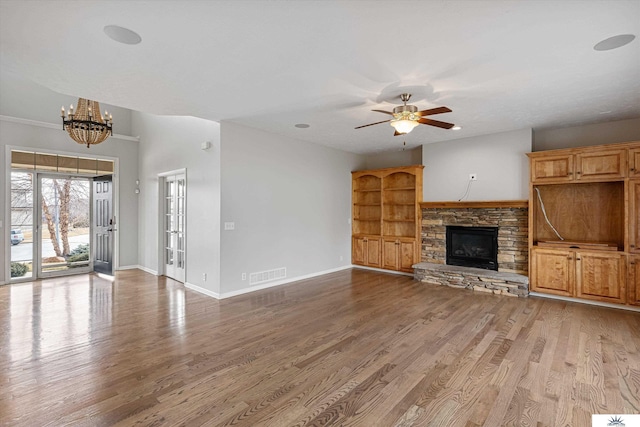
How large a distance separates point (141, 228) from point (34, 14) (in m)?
6.17

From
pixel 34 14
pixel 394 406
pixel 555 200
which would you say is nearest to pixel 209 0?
pixel 34 14

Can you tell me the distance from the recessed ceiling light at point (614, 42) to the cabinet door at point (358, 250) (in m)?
5.43

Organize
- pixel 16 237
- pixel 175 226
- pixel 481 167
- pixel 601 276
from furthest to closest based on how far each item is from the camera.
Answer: pixel 175 226 < pixel 16 237 < pixel 481 167 < pixel 601 276

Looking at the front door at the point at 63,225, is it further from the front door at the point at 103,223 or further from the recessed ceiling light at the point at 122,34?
the recessed ceiling light at the point at 122,34

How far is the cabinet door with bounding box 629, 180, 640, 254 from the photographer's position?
14.4 feet

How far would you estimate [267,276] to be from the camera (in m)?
5.71

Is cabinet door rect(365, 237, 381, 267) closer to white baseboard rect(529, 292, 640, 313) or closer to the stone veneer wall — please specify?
the stone veneer wall

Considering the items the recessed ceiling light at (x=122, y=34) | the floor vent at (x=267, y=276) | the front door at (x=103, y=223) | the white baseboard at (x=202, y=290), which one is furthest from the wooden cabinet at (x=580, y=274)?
the front door at (x=103, y=223)

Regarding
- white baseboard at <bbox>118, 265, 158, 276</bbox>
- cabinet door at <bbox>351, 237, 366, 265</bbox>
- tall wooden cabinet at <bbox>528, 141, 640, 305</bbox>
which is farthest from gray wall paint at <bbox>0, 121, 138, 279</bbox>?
tall wooden cabinet at <bbox>528, 141, 640, 305</bbox>

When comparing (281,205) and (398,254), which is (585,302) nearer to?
(398,254)

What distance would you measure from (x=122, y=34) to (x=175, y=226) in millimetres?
4485

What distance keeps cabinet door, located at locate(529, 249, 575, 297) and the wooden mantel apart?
2.71 feet

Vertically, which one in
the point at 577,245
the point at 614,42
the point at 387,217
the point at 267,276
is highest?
the point at 614,42

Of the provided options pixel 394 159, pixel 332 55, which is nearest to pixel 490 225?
pixel 394 159
